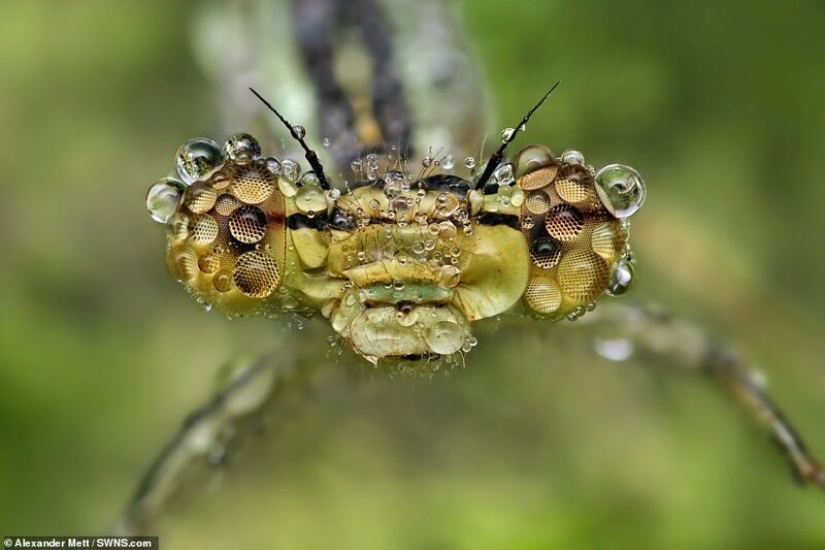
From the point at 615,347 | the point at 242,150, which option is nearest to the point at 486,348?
the point at 615,347

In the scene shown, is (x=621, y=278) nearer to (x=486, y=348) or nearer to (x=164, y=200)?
(x=164, y=200)

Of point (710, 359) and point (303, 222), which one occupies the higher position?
point (303, 222)

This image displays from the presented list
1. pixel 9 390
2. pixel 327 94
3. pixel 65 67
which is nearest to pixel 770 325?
pixel 327 94

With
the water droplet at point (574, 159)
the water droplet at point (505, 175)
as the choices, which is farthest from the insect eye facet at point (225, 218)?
the water droplet at point (574, 159)

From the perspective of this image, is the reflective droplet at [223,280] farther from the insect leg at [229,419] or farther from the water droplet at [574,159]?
the insect leg at [229,419]

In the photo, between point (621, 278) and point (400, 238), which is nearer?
point (400, 238)

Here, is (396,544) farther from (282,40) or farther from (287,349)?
(282,40)
